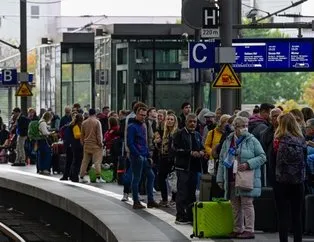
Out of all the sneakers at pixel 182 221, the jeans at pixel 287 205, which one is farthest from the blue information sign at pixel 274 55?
the jeans at pixel 287 205

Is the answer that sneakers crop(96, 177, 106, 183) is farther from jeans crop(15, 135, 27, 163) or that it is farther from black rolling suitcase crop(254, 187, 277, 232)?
black rolling suitcase crop(254, 187, 277, 232)

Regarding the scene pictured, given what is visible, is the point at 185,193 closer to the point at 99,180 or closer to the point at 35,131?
the point at 99,180

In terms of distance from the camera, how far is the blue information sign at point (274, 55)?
86.9 feet

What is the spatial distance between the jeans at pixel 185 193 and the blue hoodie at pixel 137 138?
5.06 feet

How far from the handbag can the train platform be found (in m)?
0.76

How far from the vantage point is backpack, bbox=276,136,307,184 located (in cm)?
1313

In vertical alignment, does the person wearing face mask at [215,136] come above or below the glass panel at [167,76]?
below

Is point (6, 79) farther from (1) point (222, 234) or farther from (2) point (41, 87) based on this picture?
(1) point (222, 234)

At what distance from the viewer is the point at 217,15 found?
63.2 feet

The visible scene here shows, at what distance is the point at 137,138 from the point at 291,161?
4.84 meters

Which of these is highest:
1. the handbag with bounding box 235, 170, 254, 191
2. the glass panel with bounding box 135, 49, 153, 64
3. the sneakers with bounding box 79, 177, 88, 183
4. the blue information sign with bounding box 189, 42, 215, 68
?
the glass panel with bounding box 135, 49, 153, 64

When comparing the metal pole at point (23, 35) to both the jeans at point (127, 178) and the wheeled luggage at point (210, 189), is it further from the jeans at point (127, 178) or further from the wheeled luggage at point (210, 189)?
the wheeled luggage at point (210, 189)

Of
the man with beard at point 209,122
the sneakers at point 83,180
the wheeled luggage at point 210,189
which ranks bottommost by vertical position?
the sneakers at point 83,180

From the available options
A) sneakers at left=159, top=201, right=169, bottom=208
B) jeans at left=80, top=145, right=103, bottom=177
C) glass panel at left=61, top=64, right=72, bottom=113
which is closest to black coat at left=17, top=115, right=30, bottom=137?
jeans at left=80, top=145, right=103, bottom=177
